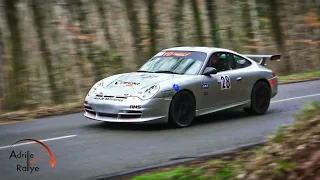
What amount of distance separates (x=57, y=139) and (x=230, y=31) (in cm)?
1538

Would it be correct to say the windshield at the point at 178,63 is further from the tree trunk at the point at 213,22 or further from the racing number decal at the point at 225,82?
the tree trunk at the point at 213,22

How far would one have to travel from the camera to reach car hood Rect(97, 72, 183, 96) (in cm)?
1078

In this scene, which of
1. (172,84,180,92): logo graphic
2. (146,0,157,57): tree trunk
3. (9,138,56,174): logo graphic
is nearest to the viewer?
A: (9,138,56,174): logo graphic

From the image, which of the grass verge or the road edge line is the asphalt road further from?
the grass verge

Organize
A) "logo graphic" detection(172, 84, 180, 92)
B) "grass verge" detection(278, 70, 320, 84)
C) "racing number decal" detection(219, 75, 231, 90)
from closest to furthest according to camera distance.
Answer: "logo graphic" detection(172, 84, 180, 92) < "racing number decal" detection(219, 75, 231, 90) < "grass verge" detection(278, 70, 320, 84)

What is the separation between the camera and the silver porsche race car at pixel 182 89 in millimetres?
10609

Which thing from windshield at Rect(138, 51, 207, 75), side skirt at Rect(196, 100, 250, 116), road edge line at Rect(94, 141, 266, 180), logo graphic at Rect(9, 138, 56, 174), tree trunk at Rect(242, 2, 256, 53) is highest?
tree trunk at Rect(242, 2, 256, 53)

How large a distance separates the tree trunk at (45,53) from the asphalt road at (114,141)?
4.38 meters

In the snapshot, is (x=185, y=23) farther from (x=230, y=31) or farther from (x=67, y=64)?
(x=67, y=64)

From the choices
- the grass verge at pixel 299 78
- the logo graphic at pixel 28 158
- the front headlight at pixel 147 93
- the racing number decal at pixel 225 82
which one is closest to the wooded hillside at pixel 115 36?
the grass verge at pixel 299 78

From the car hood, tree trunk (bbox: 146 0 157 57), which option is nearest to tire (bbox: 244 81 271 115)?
the car hood

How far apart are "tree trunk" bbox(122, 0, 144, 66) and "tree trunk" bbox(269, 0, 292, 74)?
627 centimetres

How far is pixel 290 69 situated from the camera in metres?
23.6

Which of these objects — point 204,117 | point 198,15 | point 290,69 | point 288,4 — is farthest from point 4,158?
point 288,4
